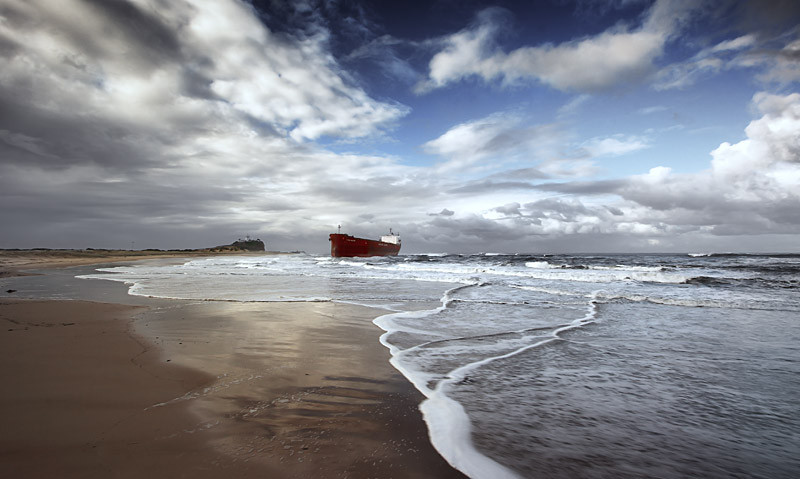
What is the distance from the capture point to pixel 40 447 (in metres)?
2.13

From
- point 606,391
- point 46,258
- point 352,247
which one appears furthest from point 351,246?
point 606,391

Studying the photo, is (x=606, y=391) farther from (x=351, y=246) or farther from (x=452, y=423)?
(x=351, y=246)

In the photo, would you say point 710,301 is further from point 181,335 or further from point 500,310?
point 181,335

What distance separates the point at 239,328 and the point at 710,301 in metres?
12.4

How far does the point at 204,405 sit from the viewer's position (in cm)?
283

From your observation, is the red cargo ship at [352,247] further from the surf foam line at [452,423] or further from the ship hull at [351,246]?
the surf foam line at [452,423]

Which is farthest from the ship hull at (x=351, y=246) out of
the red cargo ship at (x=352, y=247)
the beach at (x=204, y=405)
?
the beach at (x=204, y=405)

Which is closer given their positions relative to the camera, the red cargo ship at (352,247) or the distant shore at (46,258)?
the distant shore at (46,258)

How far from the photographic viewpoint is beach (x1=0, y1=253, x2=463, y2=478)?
203 centimetres

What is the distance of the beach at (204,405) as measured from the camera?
79.9 inches

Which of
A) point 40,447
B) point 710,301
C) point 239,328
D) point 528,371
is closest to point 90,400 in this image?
point 40,447

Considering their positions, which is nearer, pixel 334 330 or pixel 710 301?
pixel 334 330

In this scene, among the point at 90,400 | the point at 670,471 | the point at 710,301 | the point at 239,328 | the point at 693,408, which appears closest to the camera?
the point at 670,471

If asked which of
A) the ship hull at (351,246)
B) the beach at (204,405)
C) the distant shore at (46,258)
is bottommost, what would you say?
the beach at (204,405)
